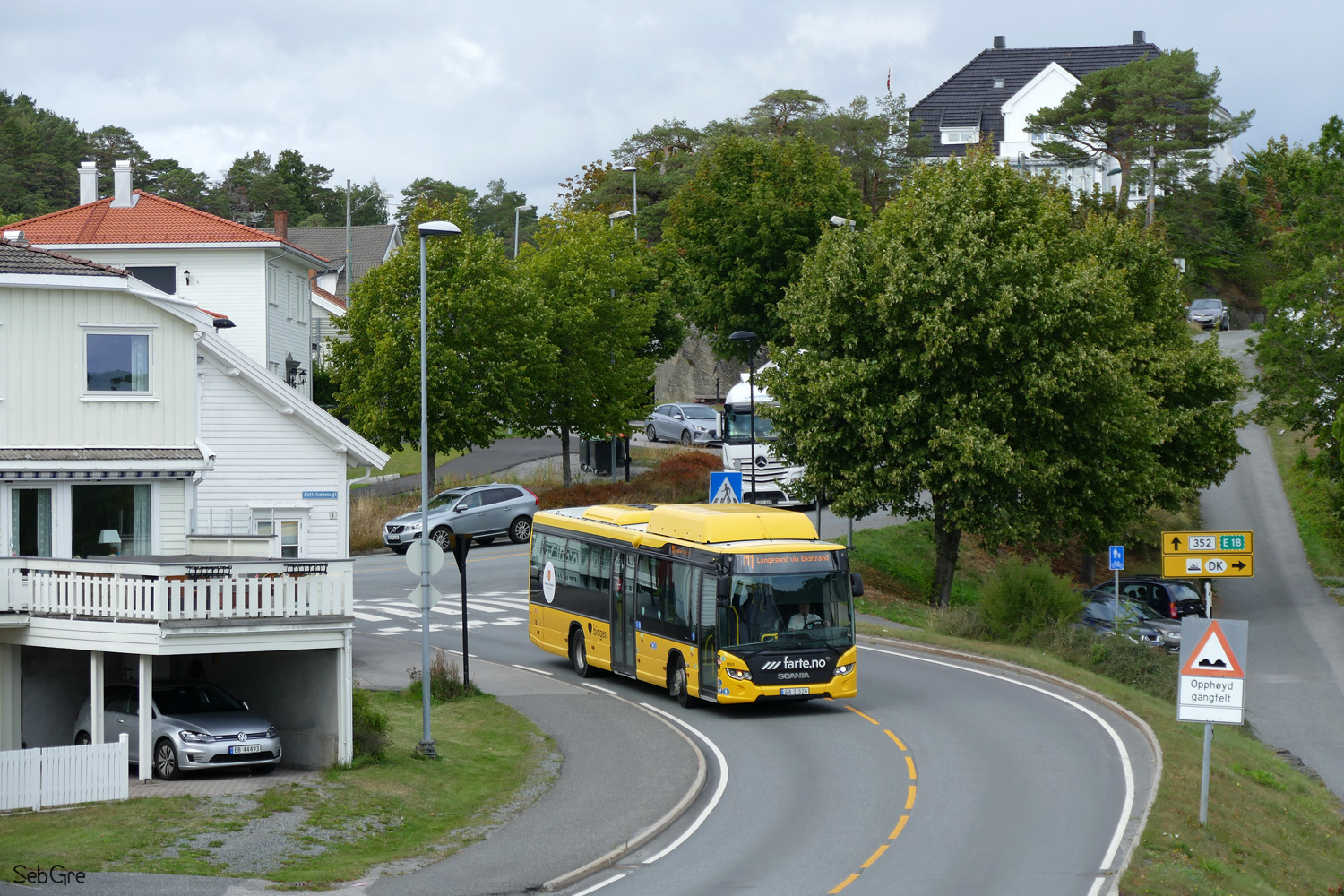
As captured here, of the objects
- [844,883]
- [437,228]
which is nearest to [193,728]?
[437,228]

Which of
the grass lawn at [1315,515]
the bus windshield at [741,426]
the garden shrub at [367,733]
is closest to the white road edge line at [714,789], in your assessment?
the garden shrub at [367,733]

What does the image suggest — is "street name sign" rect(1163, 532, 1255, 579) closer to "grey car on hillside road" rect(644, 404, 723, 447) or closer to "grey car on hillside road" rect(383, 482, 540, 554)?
"grey car on hillside road" rect(383, 482, 540, 554)

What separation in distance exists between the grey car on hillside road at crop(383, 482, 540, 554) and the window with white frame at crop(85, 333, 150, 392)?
16.9 meters

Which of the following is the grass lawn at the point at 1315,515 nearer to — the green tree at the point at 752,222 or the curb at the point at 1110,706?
the green tree at the point at 752,222

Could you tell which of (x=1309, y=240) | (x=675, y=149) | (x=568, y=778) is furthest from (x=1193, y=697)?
(x=675, y=149)

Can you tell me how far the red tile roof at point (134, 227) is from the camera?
43.8m

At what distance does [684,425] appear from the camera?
6203 centimetres

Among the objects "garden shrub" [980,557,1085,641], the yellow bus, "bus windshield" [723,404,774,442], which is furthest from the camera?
"bus windshield" [723,404,774,442]

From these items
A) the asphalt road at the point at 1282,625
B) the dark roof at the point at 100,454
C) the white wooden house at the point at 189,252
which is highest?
the white wooden house at the point at 189,252

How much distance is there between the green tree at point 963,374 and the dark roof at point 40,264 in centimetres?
1754

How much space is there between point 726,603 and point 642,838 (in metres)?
6.68

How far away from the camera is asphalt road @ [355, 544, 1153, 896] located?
574 inches

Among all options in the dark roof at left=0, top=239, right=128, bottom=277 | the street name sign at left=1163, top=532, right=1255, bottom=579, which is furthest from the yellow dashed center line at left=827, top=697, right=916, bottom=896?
the dark roof at left=0, top=239, right=128, bottom=277

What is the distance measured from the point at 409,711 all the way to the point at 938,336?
54.2ft
